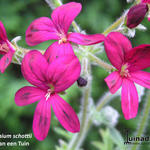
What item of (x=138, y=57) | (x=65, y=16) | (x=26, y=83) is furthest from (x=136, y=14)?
(x=26, y=83)

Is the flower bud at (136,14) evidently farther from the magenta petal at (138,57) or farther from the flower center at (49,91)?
the flower center at (49,91)

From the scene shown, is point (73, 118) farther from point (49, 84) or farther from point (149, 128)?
point (149, 128)

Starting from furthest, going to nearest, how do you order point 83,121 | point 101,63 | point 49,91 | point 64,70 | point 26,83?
point 26,83, point 83,121, point 101,63, point 49,91, point 64,70

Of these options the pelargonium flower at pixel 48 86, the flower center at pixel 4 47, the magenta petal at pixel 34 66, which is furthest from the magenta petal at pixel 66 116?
the flower center at pixel 4 47

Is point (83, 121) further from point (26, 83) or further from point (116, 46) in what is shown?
point (26, 83)

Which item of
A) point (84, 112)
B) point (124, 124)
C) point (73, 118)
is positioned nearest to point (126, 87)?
point (73, 118)

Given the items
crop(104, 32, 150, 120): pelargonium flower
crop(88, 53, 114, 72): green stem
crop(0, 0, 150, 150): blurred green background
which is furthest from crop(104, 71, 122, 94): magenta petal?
crop(0, 0, 150, 150): blurred green background
